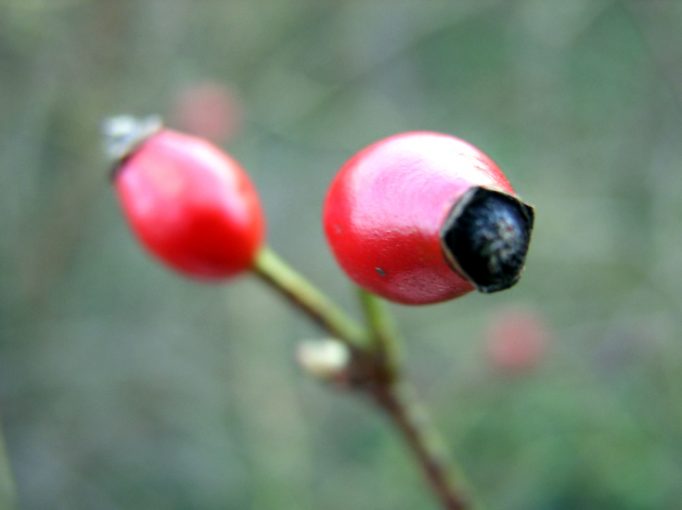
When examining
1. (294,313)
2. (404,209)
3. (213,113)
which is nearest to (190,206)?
(404,209)

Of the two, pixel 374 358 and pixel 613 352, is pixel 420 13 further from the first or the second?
pixel 374 358

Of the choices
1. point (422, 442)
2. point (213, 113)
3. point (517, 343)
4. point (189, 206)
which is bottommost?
point (517, 343)

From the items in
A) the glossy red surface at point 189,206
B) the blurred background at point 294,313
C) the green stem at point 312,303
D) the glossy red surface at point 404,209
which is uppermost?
the glossy red surface at point 404,209

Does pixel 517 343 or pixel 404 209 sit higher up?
pixel 404 209

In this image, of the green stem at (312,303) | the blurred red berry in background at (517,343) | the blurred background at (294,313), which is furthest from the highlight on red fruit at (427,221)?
the blurred red berry in background at (517,343)

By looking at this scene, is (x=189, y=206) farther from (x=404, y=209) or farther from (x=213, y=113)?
(x=213, y=113)

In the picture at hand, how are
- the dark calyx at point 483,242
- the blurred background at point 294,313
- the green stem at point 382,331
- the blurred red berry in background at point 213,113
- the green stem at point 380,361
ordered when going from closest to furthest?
the dark calyx at point 483,242, the green stem at point 382,331, the green stem at point 380,361, the blurred background at point 294,313, the blurred red berry in background at point 213,113

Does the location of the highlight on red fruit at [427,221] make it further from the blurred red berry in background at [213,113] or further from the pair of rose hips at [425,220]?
the blurred red berry in background at [213,113]
